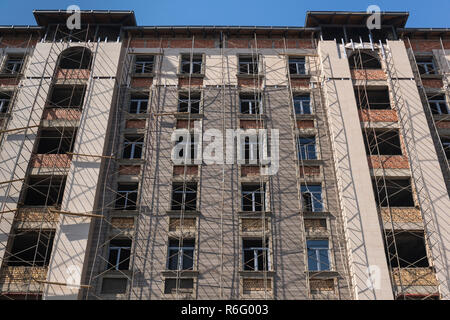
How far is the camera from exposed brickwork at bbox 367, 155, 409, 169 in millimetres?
22656

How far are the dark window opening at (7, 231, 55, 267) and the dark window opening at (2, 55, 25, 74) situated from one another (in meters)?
10.7

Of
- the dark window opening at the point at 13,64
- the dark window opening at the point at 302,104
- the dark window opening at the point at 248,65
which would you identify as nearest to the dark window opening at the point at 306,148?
the dark window opening at the point at 302,104

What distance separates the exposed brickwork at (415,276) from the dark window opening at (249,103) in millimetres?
11133

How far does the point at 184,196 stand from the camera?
873 inches

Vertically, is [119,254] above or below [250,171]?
below

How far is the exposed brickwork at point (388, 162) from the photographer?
74.3ft

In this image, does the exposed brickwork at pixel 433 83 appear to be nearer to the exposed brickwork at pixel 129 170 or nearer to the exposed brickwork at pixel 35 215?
the exposed brickwork at pixel 129 170

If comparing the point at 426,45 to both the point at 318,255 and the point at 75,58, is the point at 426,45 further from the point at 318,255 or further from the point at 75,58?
the point at 75,58

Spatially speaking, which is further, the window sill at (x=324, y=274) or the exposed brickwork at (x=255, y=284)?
the window sill at (x=324, y=274)

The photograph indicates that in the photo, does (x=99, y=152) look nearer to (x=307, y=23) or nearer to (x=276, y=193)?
(x=276, y=193)

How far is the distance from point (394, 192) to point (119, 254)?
14.0 meters

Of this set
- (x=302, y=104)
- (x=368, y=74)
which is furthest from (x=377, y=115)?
(x=302, y=104)

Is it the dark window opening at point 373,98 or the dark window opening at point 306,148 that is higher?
the dark window opening at point 373,98

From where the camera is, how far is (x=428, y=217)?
20.9 meters
